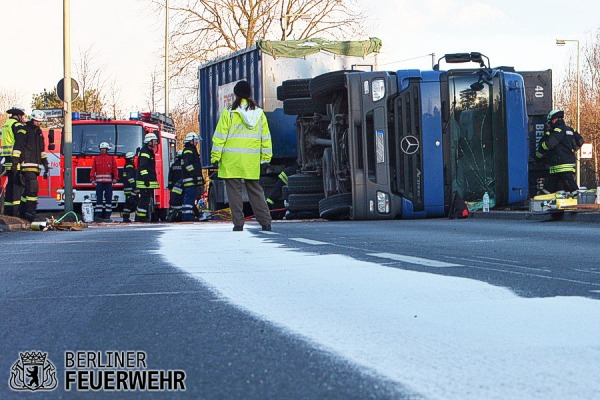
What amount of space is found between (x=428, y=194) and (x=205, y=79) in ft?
26.7

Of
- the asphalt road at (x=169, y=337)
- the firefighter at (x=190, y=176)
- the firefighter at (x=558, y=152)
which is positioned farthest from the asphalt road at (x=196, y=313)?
the firefighter at (x=190, y=176)

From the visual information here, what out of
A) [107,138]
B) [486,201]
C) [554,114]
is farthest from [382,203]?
[107,138]

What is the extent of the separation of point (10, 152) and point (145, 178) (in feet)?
15.1

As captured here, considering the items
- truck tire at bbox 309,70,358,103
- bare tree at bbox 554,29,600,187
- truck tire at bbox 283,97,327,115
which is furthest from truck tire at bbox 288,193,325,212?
bare tree at bbox 554,29,600,187

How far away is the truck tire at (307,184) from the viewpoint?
54.0 ft

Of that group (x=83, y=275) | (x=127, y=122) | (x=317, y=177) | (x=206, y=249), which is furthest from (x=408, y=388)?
(x=127, y=122)

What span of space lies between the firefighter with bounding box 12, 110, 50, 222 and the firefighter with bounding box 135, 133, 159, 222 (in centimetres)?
394

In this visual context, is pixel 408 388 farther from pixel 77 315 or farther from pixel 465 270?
pixel 465 270

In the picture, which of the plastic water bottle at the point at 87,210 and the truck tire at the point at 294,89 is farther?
the plastic water bottle at the point at 87,210

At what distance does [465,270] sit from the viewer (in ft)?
17.1

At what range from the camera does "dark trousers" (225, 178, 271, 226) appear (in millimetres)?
10977

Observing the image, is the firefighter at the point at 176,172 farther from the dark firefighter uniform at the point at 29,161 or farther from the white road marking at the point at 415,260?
the white road marking at the point at 415,260

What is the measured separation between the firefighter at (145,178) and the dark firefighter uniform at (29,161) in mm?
3942

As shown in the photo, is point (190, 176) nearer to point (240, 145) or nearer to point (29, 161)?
point (29, 161)
